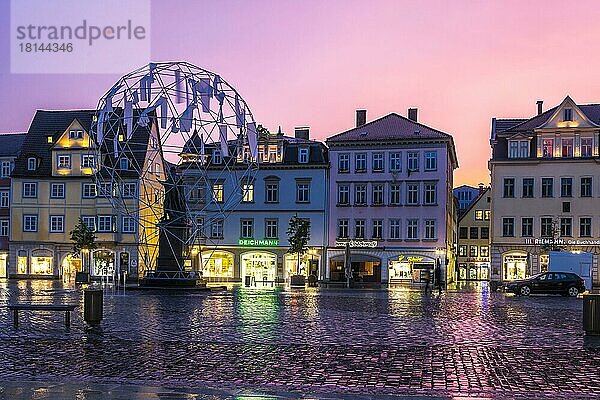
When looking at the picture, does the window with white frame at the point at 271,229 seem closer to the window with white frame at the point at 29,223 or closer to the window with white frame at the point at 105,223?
the window with white frame at the point at 105,223

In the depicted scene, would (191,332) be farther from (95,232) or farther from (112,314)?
(95,232)

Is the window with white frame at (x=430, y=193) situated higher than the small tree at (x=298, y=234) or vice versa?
Answer: the window with white frame at (x=430, y=193)

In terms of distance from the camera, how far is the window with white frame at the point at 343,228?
67.2m

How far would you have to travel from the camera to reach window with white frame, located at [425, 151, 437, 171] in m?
65.4

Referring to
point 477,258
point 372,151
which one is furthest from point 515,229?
point 477,258

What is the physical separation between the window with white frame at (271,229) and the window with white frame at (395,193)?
10.0m

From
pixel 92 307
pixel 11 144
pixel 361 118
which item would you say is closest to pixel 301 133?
pixel 361 118

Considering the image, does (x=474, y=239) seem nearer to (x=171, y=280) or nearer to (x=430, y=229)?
(x=430, y=229)

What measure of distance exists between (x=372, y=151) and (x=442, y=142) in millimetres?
5707

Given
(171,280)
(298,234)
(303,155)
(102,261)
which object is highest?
(303,155)

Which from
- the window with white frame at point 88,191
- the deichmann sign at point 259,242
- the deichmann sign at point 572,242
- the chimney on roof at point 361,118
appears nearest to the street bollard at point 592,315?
the deichmann sign at point 572,242

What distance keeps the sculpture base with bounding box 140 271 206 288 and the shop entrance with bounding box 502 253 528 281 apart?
1169 inches

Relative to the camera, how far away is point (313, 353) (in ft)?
49.7

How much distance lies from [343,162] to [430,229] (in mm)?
8991
